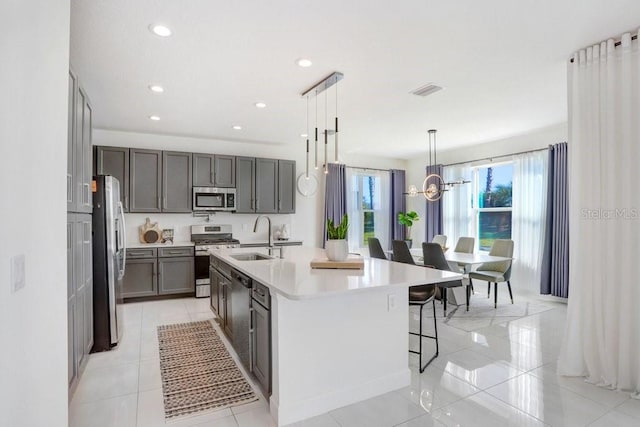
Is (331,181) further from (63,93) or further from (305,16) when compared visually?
(63,93)

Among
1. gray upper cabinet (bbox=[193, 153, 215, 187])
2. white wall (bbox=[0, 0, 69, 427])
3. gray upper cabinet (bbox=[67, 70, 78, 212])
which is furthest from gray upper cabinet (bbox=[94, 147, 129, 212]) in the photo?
white wall (bbox=[0, 0, 69, 427])

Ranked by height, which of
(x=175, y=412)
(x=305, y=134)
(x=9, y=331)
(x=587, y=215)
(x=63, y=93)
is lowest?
(x=175, y=412)

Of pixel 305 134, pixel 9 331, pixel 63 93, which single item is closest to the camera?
pixel 9 331

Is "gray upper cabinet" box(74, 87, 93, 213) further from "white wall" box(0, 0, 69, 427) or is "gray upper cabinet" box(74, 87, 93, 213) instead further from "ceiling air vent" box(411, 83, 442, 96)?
"ceiling air vent" box(411, 83, 442, 96)

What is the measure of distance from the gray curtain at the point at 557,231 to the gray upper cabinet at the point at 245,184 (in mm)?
4621

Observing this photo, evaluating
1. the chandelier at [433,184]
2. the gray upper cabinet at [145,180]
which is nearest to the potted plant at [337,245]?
the chandelier at [433,184]

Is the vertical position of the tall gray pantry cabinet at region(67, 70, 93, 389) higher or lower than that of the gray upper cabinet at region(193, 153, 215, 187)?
lower

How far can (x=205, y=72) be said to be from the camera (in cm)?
317

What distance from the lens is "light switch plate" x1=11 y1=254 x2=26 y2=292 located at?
3.51 feet

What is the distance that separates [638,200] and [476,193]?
4.09m

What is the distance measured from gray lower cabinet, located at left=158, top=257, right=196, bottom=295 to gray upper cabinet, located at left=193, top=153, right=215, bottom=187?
4.03 feet

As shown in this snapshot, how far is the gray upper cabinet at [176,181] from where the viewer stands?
536 centimetres

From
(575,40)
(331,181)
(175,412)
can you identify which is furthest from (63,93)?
(331,181)

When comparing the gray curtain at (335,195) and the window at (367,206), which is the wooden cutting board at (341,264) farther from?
the window at (367,206)
